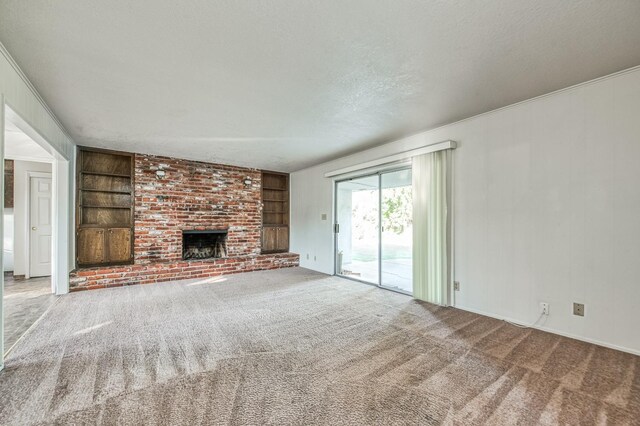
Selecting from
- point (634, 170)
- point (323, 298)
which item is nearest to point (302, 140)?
point (323, 298)

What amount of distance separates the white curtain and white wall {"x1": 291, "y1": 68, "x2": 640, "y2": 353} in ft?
0.52

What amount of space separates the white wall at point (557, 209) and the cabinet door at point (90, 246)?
596 cm

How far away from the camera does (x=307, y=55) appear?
218 cm

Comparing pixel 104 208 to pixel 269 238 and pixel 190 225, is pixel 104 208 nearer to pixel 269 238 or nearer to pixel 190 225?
pixel 190 225

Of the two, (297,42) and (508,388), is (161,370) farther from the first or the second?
(297,42)

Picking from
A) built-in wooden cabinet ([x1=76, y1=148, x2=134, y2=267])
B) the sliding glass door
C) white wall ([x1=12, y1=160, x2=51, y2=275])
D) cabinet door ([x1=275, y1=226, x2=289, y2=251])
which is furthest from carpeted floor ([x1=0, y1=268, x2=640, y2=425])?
cabinet door ([x1=275, y1=226, x2=289, y2=251])

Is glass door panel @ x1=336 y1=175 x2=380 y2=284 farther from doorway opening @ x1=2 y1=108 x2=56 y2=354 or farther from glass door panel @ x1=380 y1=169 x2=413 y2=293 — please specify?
doorway opening @ x1=2 y1=108 x2=56 y2=354

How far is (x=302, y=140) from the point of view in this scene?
4449mm

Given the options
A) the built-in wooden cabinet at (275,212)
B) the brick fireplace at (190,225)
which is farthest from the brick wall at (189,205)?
the built-in wooden cabinet at (275,212)

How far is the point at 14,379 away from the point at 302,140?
3889mm

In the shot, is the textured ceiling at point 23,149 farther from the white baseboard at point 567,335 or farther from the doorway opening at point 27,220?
the white baseboard at point 567,335

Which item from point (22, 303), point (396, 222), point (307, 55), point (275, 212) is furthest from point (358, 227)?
point (22, 303)

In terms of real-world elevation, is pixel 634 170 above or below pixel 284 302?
above

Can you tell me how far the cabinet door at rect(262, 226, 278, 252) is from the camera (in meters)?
Result: 6.95
